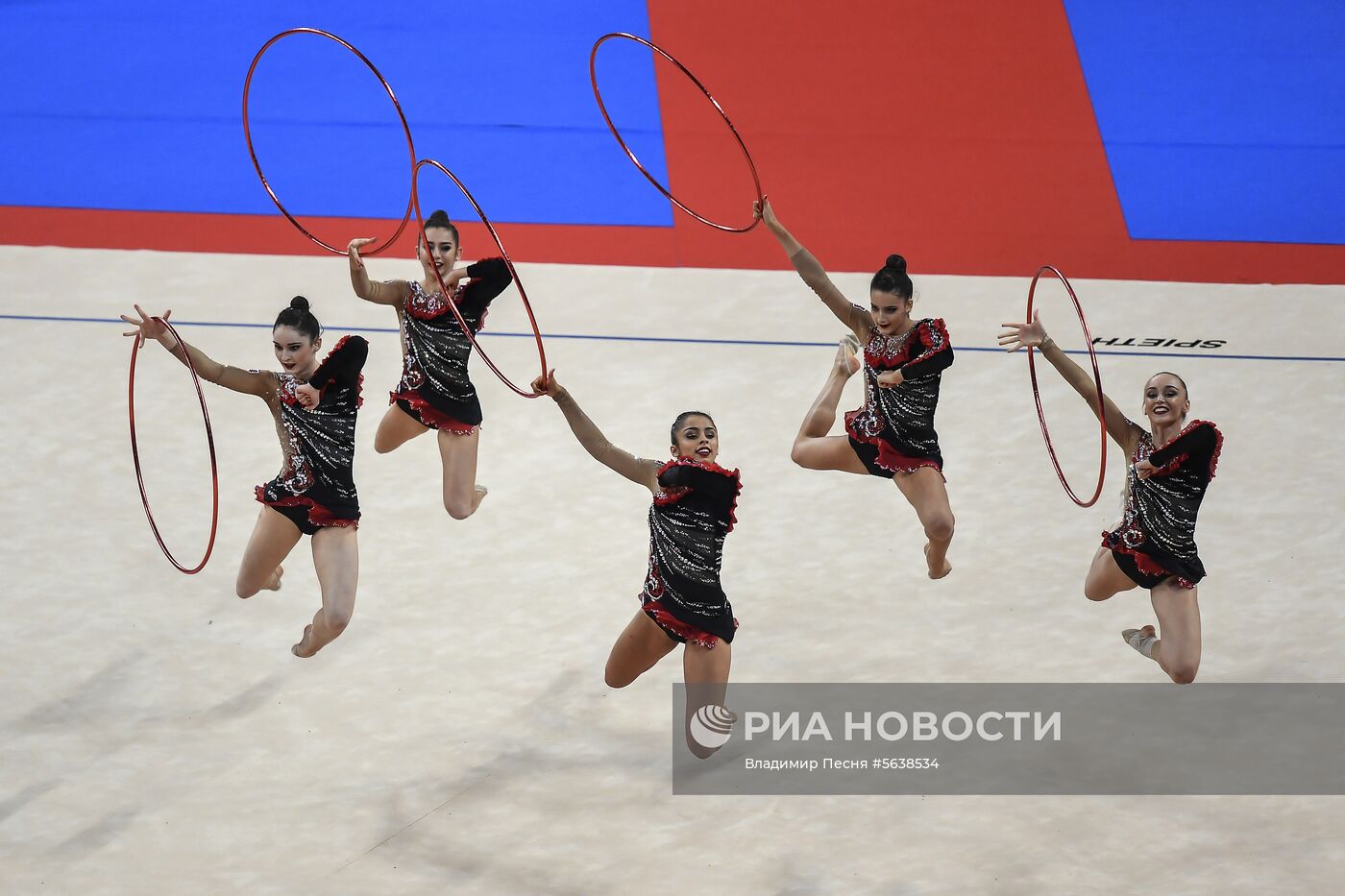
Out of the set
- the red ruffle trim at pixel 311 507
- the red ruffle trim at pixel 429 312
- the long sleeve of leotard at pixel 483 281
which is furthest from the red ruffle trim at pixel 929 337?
the red ruffle trim at pixel 311 507

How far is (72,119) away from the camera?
10.6 meters

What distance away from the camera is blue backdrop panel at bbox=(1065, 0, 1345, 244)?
10406 mm

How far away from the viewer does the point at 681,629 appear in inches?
231

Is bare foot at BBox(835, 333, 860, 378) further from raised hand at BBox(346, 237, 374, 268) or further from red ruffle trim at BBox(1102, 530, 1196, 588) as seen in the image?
raised hand at BBox(346, 237, 374, 268)

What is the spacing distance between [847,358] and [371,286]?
1.97 m

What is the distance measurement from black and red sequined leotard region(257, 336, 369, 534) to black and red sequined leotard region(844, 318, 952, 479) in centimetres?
202

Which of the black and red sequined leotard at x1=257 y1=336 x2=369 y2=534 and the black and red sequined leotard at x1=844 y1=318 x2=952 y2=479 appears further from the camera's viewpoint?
the black and red sequined leotard at x1=844 y1=318 x2=952 y2=479

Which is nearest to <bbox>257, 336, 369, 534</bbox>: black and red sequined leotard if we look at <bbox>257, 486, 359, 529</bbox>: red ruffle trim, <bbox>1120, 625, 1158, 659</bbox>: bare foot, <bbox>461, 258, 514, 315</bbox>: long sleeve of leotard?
<bbox>257, 486, 359, 529</bbox>: red ruffle trim

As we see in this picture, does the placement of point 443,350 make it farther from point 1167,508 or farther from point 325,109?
point 325,109

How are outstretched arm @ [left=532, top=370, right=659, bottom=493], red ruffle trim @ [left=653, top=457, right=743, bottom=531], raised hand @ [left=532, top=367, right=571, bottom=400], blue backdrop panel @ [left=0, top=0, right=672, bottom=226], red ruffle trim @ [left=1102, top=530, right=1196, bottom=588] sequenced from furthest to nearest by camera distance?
1. blue backdrop panel @ [left=0, top=0, right=672, bottom=226]
2. red ruffle trim @ [left=1102, top=530, right=1196, bottom=588]
3. outstretched arm @ [left=532, top=370, right=659, bottom=493]
4. red ruffle trim @ [left=653, top=457, right=743, bottom=531]
5. raised hand @ [left=532, top=367, right=571, bottom=400]

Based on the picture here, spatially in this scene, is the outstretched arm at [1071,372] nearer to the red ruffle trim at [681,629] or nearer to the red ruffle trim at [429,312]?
the red ruffle trim at [681,629]

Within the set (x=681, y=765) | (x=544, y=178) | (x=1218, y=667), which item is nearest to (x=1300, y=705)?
(x=1218, y=667)

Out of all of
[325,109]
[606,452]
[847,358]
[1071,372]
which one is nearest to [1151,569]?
[1071,372]

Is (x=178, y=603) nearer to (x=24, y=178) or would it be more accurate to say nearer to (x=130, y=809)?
(x=130, y=809)
